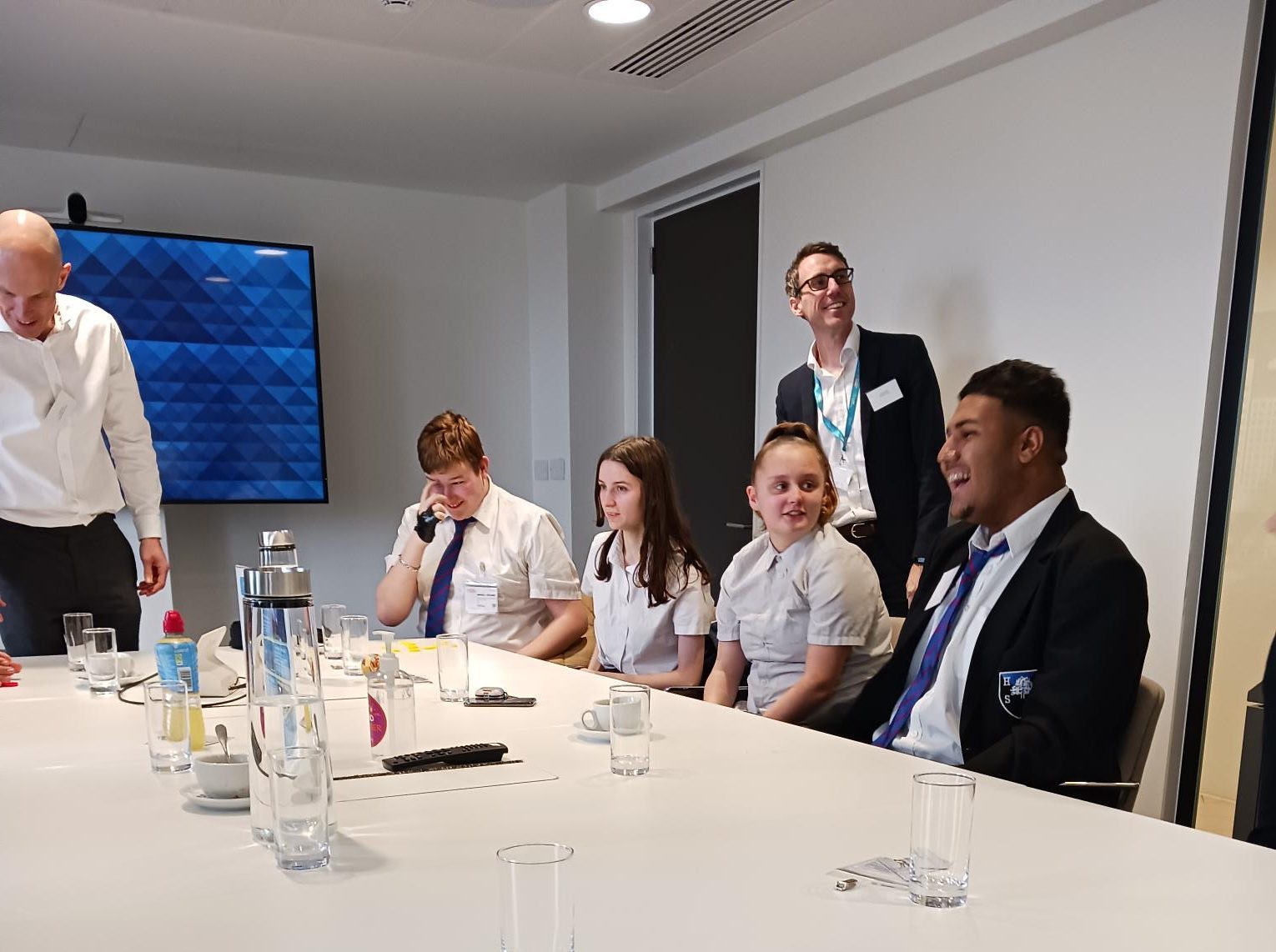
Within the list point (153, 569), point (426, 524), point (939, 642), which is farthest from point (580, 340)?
point (939, 642)

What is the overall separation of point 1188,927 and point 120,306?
4609 mm

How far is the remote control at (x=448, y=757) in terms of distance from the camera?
5.00 ft

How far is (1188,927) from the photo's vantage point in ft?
3.17

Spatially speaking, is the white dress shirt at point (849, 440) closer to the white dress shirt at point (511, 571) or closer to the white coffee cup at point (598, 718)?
the white dress shirt at point (511, 571)

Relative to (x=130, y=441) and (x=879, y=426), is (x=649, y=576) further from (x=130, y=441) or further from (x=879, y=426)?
(x=130, y=441)

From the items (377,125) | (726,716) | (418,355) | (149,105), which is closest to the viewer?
(726,716)

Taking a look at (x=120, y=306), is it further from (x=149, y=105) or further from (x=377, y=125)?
(x=377, y=125)

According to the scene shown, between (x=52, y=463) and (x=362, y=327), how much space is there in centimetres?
276

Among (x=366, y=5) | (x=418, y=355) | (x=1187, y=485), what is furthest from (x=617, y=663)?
(x=418, y=355)

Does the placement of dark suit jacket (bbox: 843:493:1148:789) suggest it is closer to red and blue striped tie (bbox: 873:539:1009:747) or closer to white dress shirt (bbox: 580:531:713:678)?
red and blue striped tie (bbox: 873:539:1009:747)

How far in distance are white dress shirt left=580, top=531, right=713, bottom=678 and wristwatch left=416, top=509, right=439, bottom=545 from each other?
0.55 meters

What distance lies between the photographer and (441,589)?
315 cm

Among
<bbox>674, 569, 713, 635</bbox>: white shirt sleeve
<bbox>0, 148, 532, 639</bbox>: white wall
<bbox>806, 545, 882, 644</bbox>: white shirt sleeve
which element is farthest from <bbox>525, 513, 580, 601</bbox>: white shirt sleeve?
<bbox>0, 148, 532, 639</bbox>: white wall

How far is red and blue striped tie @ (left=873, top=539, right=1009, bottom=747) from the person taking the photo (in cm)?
196
